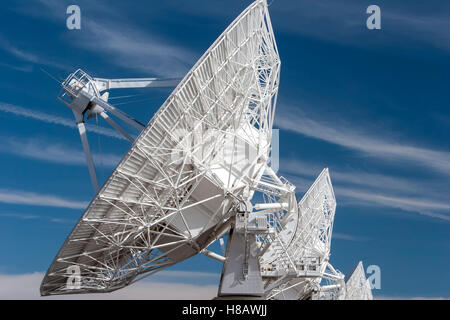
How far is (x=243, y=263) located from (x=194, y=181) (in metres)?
5.32

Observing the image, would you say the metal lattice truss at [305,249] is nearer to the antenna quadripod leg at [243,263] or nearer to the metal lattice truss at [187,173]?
the antenna quadripod leg at [243,263]

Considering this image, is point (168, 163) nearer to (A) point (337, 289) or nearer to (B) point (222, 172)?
(B) point (222, 172)

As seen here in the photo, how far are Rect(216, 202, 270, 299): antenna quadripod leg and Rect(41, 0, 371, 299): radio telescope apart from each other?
0.18ft

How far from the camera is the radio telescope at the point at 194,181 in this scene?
2762cm

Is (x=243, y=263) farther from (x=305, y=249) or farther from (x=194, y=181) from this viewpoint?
(x=305, y=249)

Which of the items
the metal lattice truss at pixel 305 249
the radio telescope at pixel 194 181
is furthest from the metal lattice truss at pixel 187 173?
the metal lattice truss at pixel 305 249

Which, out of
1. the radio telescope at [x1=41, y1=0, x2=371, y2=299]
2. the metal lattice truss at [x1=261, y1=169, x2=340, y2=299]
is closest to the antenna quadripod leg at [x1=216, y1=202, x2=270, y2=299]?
the radio telescope at [x1=41, y1=0, x2=371, y2=299]

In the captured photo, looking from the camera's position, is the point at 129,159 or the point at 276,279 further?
the point at 276,279

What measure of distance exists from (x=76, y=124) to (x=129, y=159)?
620 centimetres

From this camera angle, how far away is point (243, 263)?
3130 cm

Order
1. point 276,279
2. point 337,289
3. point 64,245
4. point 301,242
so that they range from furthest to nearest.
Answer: point 337,289 < point 301,242 < point 276,279 < point 64,245
